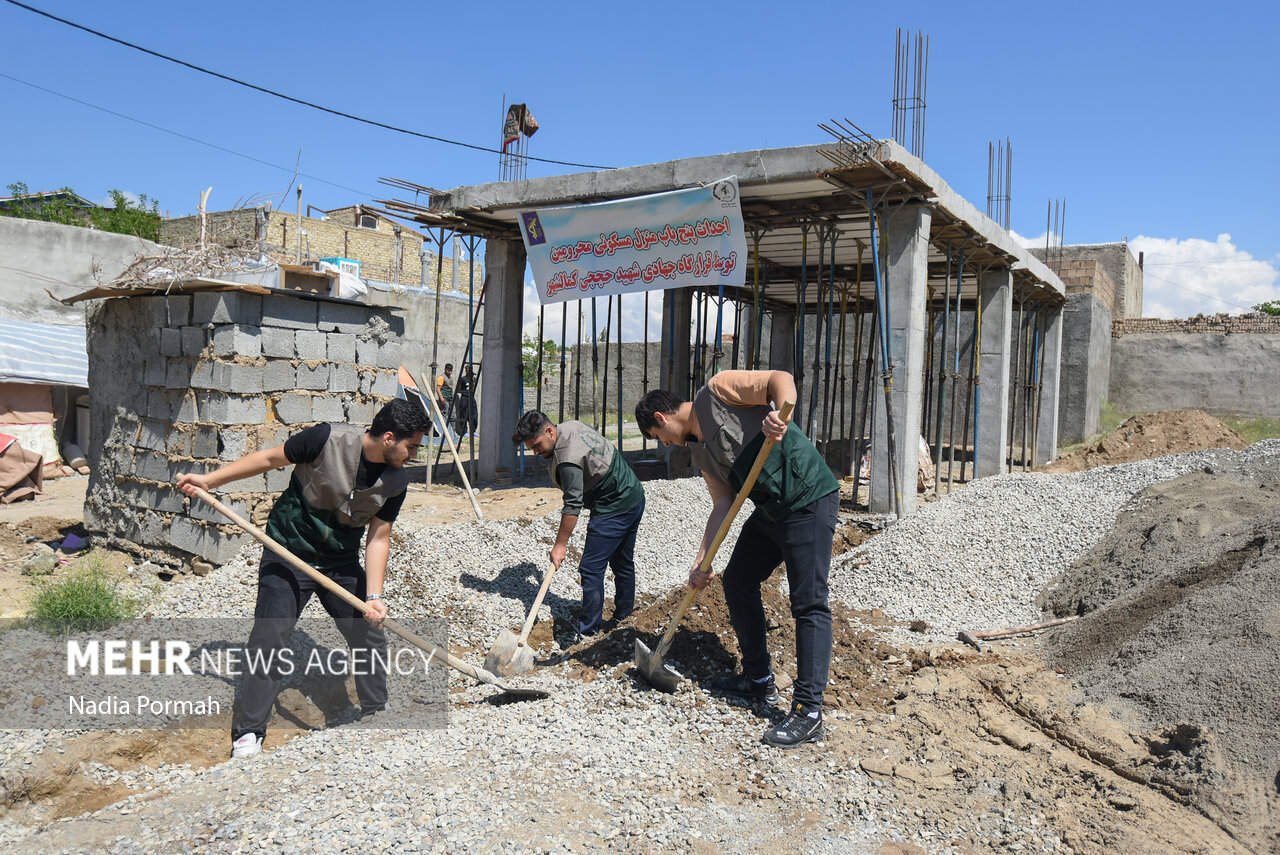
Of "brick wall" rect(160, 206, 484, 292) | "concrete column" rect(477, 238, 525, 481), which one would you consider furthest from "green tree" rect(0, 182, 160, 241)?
"concrete column" rect(477, 238, 525, 481)

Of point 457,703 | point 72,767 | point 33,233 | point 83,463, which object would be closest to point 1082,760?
point 457,703

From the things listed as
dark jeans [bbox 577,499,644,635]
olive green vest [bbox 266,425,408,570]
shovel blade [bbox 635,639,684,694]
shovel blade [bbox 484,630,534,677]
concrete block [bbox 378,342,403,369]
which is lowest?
shovel blade [bbox 484,630,534,677]

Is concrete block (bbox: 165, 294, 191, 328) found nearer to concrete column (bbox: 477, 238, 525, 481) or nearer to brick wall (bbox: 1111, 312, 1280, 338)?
concrete column (bbox: 477, 238, 525, 481)

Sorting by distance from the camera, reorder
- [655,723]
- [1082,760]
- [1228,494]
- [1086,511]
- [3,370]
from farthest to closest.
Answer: [3,370], [1086,511], [1228,494], [655,723], [1082,760]

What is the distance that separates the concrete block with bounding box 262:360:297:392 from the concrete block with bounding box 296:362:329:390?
6 centimetres

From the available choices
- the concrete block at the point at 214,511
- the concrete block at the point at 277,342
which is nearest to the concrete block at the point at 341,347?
the concrete block at the point at 277,342

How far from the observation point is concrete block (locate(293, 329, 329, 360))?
6.20m

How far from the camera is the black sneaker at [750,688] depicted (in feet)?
12.5

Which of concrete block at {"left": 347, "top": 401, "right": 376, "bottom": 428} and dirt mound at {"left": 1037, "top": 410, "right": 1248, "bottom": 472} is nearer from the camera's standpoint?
concrete block at {"left": 347, "top": 401, "right": 376, "bottom": 428}

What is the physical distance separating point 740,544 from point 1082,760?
1.57m

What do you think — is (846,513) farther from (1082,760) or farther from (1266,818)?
(1266,818)

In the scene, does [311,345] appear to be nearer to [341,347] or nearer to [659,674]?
[341,347]

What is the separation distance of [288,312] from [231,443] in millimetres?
1036

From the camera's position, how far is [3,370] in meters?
11.0
